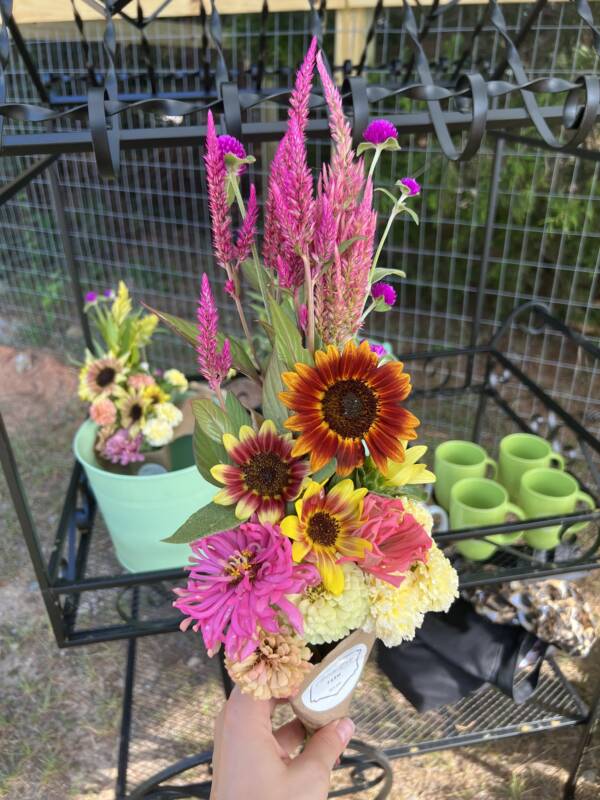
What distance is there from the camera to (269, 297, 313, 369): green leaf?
444 mm

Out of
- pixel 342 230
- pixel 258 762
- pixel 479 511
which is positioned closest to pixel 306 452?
pixel 342 230

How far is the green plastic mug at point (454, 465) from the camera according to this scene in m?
1.02

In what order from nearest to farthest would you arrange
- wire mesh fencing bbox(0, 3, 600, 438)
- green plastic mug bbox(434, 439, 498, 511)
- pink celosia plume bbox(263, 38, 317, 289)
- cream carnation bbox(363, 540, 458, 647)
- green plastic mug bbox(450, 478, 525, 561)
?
pink celosia plume bbox(263, 38, 317, 289)
cream carnation bbox(363, 540, 458, 647)
green plastic mug bbox(450, 478, 525, 561)
green plastic mug bbox(434, 439, 498, 511)
wire mesh fencing bbox(0, 3, 600, 438)

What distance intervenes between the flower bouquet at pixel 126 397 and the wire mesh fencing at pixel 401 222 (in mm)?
771

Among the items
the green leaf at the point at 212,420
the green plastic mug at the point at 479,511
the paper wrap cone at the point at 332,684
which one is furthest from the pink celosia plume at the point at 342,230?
the green plastic mug at the point at 479,511

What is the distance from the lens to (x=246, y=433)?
1.47 feet

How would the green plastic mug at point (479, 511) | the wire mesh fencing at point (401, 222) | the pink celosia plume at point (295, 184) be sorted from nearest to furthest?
the pink celosia plume at point (295, 184)
the green plastic mug at point (479, 511)
the wire mesh fencing at point (401, 222)

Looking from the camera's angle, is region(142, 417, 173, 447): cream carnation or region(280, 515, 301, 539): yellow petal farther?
region(142, 417, 173, 447): cream carnation

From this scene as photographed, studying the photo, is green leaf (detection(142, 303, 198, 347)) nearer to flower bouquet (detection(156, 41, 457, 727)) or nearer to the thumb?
flower bouquet (detection(156, 41, 457, 727))

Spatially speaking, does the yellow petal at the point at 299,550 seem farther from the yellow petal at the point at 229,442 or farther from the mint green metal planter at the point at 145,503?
the mint green metal planter at the point at 145,503

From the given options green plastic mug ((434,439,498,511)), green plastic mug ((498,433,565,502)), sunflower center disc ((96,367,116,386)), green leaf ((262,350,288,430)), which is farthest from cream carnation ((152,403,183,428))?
green leaf ((262,350,288,430))

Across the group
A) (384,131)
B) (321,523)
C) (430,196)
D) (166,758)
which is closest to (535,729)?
(166,758)

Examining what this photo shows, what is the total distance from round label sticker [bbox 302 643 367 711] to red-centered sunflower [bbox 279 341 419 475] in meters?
0.21

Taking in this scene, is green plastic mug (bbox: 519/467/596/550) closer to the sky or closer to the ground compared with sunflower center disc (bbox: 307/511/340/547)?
closer to the ground
